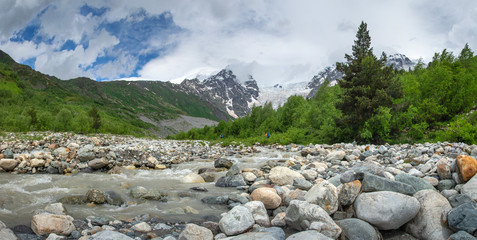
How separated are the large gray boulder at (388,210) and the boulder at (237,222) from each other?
2.26 meters

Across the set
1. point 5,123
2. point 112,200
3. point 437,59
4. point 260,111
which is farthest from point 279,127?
point 5,123

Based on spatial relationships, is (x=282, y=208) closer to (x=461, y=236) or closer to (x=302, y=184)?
(x=302, y=184)

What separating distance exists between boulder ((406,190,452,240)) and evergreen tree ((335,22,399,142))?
15460 mm

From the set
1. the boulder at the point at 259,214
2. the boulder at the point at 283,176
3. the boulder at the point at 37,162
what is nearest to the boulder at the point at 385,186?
the boulder at the point at 259,214

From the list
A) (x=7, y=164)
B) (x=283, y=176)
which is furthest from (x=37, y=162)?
(x=283, y=176)

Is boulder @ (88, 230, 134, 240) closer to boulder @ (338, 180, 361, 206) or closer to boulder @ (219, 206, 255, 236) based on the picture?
boulder @ (219, 206, 255, 236)

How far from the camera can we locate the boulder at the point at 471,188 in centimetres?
466

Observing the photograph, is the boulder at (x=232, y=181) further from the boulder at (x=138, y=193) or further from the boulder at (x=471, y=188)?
the boulder at (x=471, y=188)

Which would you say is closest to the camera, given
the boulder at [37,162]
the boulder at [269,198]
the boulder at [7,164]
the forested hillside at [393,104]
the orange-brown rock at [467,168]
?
the orange-brown rock at [467,168]

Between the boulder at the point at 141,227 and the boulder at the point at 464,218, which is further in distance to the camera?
the boulder at the point at 141,227

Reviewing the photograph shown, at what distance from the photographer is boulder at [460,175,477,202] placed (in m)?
4.66

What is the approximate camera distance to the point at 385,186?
17.1 ft

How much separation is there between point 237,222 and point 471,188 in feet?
15.5

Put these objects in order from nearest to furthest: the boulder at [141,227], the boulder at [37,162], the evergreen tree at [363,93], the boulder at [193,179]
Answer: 1. the boulder at [141,227]
2. the boulder at [193,179]
3. the boulder at [37,162]
4. the evergreen tree at [363,93]
